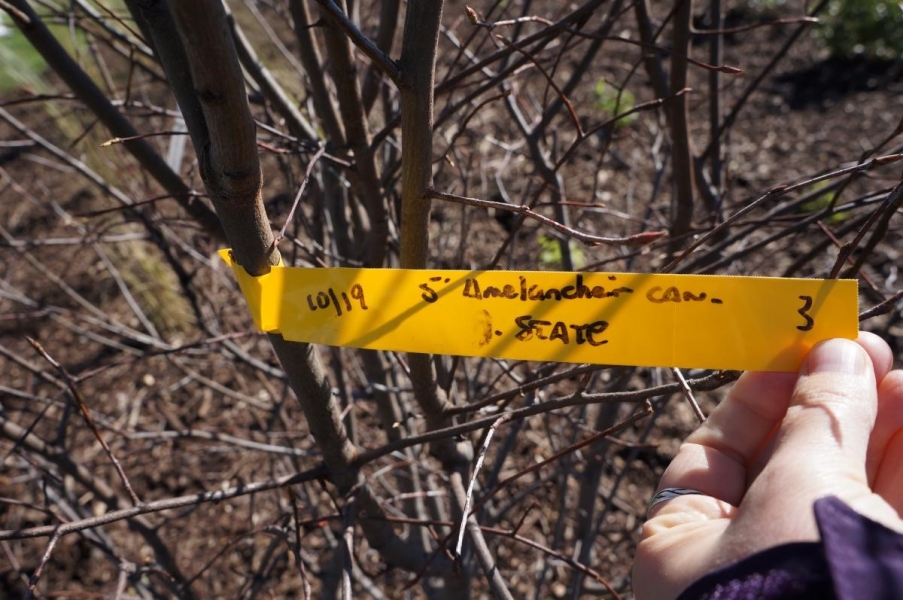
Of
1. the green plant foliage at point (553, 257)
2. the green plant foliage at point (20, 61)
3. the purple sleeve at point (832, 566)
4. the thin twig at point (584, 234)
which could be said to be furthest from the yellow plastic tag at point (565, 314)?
the green plant foliage at point (20, 61)

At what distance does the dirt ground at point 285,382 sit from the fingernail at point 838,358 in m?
0.34

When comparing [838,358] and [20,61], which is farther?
[20,61]

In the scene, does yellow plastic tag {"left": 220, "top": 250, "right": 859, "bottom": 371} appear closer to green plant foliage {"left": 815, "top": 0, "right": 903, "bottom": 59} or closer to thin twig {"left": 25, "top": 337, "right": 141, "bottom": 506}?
thin twig {"left": 25, "top": 337, "right": 141, "bottom": 506}

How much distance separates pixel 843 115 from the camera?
4434 millimetres

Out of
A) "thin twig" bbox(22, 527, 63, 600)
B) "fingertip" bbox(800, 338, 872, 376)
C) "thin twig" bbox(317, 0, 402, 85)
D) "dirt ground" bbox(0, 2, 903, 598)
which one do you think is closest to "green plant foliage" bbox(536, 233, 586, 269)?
"dirt ground" bbox(0, 2, 903, 598)

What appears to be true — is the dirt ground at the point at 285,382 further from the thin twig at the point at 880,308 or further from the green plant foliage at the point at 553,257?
the thin twig at the point at 880,308

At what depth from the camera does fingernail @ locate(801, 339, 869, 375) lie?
0.92 m

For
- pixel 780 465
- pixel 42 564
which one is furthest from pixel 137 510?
pixel 780 465

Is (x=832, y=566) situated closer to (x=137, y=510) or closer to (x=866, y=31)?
(x=137, y=510)

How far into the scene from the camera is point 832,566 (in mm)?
725

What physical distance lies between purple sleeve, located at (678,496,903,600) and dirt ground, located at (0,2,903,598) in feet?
2.03

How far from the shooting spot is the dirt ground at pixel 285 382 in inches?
78.7

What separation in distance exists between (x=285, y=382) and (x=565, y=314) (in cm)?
155

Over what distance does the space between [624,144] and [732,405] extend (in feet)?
12.7
